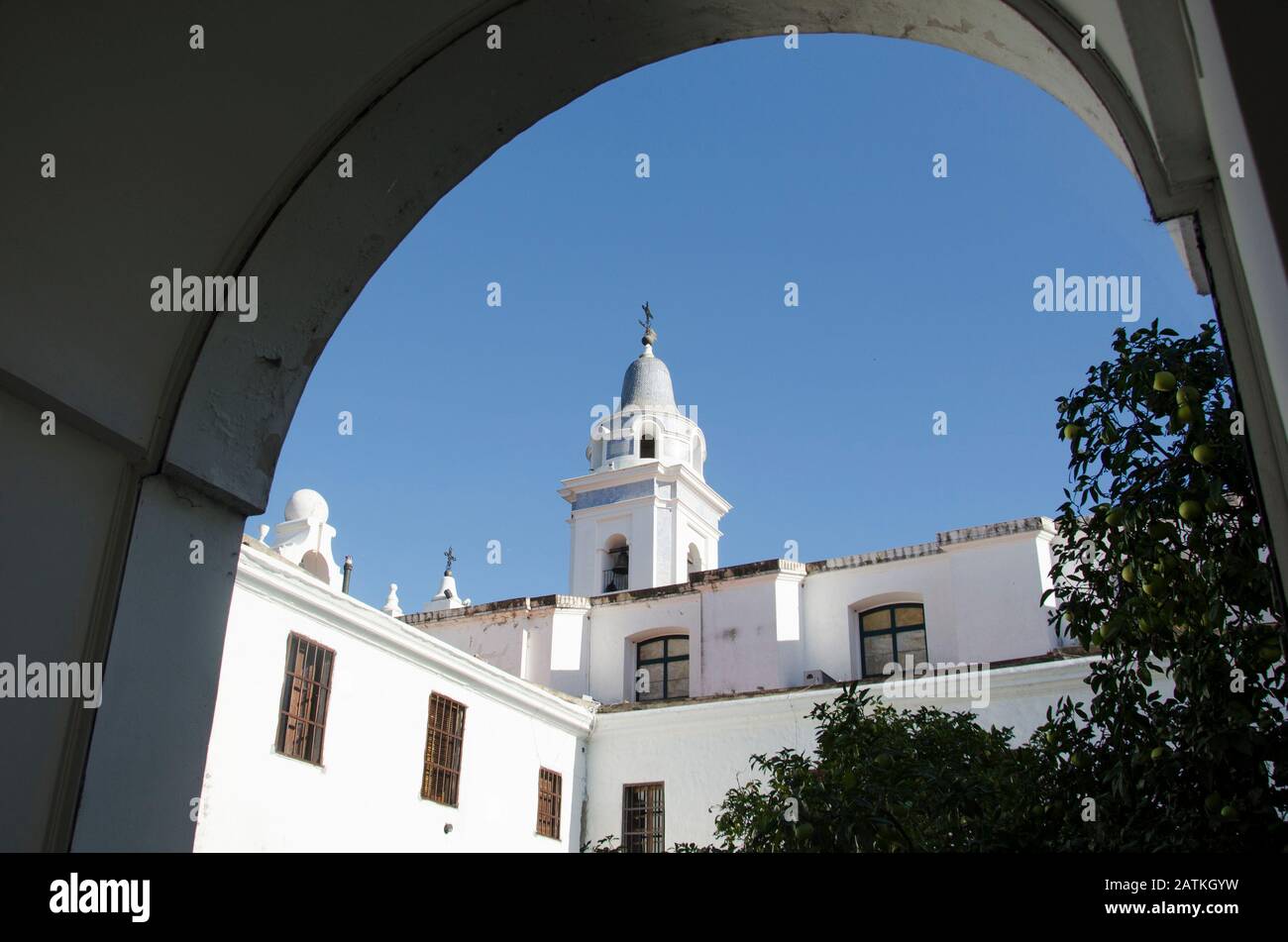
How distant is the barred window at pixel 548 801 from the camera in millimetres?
17141

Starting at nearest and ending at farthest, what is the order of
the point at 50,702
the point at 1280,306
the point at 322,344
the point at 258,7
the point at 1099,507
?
1. the point at 1280,306
2. the point at 50,702
3. the point at 258,7
4. the point at 322,344
5. the point at 1099,507

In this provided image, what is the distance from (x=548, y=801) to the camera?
1741 centimetres

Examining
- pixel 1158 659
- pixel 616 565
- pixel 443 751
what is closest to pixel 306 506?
pixel 443 751

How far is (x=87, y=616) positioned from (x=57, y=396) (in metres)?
0.52

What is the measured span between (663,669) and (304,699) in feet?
30.4

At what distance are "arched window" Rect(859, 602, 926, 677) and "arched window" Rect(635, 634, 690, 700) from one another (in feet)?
10.8

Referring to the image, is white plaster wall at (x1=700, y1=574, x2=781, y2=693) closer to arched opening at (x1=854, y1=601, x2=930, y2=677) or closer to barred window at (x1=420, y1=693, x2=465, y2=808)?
arched opening at (x1=854, y1=601, x2=930, y2=677)

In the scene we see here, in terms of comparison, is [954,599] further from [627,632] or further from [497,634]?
[497,634]

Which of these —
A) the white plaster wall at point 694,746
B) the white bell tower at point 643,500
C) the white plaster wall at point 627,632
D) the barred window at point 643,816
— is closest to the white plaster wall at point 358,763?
the white plaster wall at point 694,746

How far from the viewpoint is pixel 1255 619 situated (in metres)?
4.15

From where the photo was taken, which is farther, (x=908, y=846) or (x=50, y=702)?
(x=908, y=846)

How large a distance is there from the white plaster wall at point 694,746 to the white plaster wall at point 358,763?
693mm

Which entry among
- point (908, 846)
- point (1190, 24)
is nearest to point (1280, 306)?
point (1190, 24)
